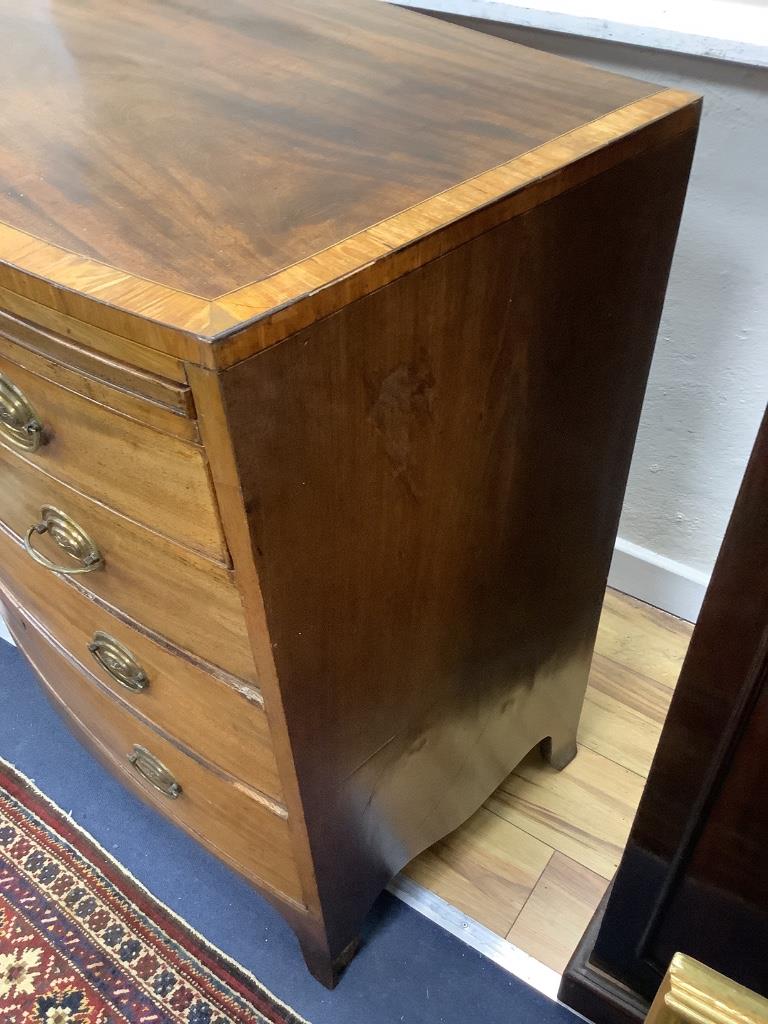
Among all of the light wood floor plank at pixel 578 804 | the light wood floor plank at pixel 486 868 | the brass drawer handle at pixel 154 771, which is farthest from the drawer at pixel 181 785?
the light wood floor plank at pixel 578 804

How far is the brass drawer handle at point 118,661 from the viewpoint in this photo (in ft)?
2.35

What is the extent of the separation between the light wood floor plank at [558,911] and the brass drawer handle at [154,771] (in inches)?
17.8

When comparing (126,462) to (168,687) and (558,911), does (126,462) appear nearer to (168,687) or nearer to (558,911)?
(168,687)

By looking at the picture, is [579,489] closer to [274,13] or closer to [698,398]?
[698,398]

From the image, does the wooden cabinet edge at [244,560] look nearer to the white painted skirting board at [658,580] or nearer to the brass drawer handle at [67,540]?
the brass drawer handle at [67,540]

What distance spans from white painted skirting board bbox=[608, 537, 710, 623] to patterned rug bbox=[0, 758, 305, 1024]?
30.6 inches

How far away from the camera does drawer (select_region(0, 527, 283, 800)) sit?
2.11 feet

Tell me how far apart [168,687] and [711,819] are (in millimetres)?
450

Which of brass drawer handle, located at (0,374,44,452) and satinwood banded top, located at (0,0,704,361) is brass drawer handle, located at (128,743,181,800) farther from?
satinwood banded top, located at (0,0,704,361)

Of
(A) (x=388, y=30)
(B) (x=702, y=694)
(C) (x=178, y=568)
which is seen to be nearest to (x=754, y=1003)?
(B) (x=702, y=694)

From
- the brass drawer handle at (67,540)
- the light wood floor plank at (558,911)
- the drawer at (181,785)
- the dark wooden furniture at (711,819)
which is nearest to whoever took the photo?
the dark wooden furniture at (711,819)

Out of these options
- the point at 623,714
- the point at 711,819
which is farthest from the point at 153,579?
the point at 623,714

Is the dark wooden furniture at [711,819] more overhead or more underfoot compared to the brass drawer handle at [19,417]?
more underfoot

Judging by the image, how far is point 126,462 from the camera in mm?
523
